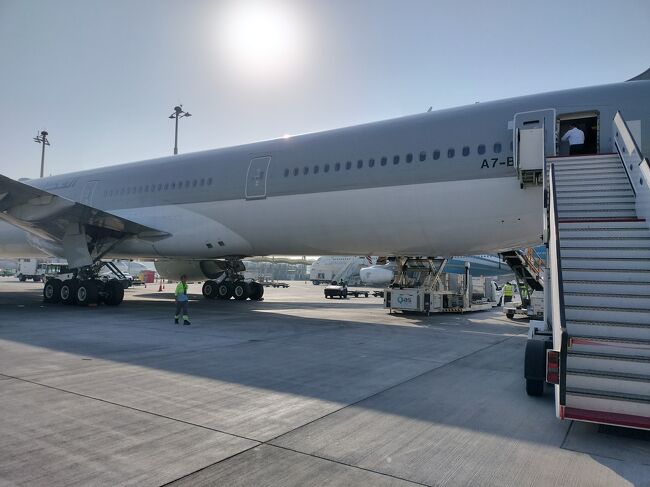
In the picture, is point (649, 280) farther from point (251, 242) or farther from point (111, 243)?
point (111, 243)

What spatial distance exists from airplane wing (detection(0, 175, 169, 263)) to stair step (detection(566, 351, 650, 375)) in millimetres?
12851

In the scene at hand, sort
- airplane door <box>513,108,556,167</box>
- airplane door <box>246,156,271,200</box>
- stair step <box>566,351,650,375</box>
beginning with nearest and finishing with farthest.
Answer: stair step <box>566,351,650,375</box>, airplane door <box>513,108,556,167</box>, airplane door <box>246,156,271,200</box>

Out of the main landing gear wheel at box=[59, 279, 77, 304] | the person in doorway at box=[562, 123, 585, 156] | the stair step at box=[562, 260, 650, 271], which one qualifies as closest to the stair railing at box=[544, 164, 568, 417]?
the stair step at box=[562, 260, 650, 271]

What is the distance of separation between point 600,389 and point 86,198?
1719 cm

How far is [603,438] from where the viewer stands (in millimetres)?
3746

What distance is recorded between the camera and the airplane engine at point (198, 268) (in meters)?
19.1

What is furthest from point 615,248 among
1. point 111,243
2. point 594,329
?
point 111,243

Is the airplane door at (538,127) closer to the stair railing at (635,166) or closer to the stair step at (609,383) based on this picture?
the stair railing at (635,166)

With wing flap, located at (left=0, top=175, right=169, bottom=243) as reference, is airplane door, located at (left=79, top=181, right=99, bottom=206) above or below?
above

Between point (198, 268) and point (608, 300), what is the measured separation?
16557mm

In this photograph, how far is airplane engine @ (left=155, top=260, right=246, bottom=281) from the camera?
1911 centimetres

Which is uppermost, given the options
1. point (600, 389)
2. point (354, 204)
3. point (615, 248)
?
point (354, 204)

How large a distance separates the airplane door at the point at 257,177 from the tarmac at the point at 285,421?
578cm

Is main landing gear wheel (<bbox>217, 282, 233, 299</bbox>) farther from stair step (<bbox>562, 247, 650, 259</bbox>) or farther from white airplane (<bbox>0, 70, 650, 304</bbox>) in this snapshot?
stair step (<bbox>562, 247, 650, 259</bbox>)
